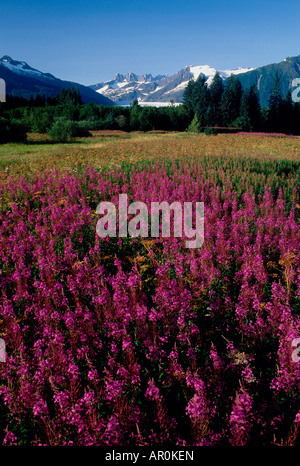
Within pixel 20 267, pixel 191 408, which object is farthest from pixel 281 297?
pixel 20 267

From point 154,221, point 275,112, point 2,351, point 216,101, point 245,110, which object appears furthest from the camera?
point 216,101

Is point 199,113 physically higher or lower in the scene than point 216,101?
lower

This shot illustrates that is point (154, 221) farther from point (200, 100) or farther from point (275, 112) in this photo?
point (200, 100)

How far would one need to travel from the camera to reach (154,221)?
838 cm

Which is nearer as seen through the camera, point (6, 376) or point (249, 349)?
point (6, 376)

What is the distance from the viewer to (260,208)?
9094 millimetres

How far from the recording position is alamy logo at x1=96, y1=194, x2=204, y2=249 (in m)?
7.40

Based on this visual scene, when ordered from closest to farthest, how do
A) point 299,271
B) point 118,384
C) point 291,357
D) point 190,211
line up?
point 118,384 → point 291,357 → point 299,271 → point 190,211

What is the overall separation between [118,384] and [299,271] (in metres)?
3.59

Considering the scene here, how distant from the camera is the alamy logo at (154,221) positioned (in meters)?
7.40

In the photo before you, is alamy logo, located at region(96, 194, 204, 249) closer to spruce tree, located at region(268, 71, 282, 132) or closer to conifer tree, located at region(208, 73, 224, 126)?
conifer tree, located at region(208, 73, 224, 126)

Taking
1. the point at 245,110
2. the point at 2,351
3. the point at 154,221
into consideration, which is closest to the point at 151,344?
the point at 2,351

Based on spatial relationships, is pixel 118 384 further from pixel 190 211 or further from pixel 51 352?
pixel 190 211

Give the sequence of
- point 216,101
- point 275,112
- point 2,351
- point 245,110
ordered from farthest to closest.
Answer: point 216,101 < point 275,112 < point 245,110 < point 2,351
